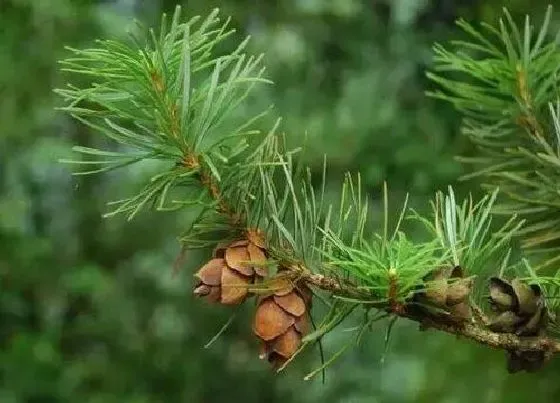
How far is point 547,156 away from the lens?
1.26 feet

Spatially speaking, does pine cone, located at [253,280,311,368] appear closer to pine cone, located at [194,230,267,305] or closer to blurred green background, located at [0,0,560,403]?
pine cone, located at [194,230,267,305]

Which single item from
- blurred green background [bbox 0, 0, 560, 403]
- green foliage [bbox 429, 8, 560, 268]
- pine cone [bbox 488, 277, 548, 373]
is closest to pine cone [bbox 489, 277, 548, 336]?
pine cone [bbox 488, 277, 548, 373]

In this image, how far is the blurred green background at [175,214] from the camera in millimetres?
1021

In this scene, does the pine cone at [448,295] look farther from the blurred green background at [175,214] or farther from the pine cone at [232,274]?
the blurred green background at [175,214]

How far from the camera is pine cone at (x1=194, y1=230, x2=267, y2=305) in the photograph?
0.29 meters

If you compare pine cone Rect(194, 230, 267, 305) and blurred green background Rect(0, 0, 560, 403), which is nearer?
pine cone Rect(194, 230, 267, 305)

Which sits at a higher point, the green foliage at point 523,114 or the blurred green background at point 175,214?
the green foliage at point 523,114

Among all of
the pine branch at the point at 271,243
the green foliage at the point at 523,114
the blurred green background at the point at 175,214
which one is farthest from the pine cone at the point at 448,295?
the blurred green background at the point at 175,214

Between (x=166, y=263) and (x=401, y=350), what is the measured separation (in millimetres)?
366

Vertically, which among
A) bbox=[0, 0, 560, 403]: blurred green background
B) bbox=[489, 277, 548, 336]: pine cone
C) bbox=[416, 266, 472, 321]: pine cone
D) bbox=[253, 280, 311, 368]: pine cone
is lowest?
bbox=[0, 0, 560, 403]: blurred green background

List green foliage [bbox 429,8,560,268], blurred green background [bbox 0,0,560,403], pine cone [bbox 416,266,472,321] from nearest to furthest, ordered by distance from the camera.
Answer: pine cone [bbox 416,266,472,321] → green foliage [bbox 429,8,560,268] → blurred green background [bbox 0,0,560,403]

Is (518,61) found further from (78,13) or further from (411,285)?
(78,13)

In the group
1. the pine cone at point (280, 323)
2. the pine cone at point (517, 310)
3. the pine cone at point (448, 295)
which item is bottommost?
the pine cone at point (280, 323)

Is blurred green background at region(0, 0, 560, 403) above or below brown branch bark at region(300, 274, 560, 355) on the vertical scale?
below
